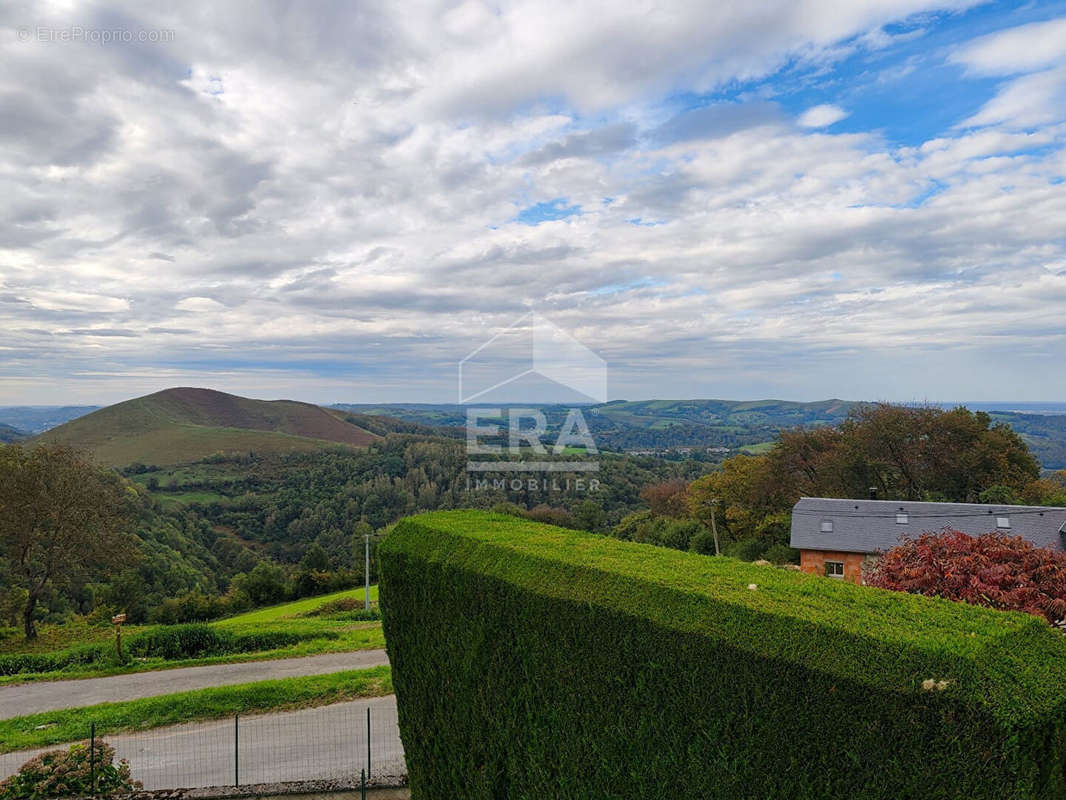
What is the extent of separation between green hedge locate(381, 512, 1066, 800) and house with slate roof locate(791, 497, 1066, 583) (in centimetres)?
2261

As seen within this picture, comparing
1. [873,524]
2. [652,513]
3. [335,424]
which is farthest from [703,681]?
[335,424]

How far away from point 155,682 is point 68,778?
7.98 metres

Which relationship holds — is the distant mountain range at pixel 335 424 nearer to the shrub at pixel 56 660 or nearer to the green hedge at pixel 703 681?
A: the shrub at pixel 56 660

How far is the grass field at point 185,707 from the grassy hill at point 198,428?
9807 centimetres

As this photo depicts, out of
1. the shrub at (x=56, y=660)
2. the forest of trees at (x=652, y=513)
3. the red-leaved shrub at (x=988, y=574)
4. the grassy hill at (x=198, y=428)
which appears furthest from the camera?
the grassy hill at (x=198, y=428)

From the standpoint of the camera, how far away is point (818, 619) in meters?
3.93

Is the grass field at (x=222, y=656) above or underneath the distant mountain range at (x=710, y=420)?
underneath

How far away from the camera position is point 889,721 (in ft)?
11.1

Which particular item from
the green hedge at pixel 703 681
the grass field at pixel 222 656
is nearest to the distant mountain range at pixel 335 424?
the grass field at pixel 222 656

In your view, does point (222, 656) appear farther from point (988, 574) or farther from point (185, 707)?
point (988, 574)

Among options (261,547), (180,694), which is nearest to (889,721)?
(180,694)

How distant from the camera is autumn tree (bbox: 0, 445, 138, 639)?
22.8 m

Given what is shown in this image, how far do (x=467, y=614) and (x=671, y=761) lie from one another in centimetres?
231

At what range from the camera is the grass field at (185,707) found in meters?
11.4
